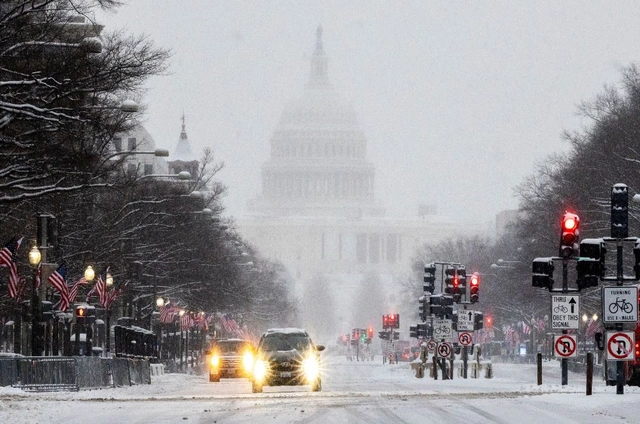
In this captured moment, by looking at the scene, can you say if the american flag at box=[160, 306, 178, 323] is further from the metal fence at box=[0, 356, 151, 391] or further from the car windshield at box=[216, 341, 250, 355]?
the metal fence at box=[0, 356, 151, 391]

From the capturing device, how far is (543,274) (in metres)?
42.3

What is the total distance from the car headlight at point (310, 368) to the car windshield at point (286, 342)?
1.39 ft

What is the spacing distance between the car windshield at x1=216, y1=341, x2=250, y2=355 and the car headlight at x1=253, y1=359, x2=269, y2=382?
19016 millimetres

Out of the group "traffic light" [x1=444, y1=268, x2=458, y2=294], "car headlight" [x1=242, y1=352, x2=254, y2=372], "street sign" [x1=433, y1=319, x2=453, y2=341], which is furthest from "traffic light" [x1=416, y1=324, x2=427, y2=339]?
"traffic light" [x1=444, y1=268, x2=458, y2=294]

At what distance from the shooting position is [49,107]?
3706 cm

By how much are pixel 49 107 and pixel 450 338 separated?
90.4 ft

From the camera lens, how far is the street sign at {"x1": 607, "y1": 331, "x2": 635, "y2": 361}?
37.7 meters

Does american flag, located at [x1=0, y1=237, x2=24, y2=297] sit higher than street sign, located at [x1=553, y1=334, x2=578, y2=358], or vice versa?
american flag, located at [x1=0, y1=237, x2=24, y2=297]

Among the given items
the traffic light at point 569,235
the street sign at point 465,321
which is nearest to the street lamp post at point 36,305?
the street sign at point 465,321

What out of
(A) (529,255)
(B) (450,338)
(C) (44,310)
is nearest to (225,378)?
(B) (450,338)

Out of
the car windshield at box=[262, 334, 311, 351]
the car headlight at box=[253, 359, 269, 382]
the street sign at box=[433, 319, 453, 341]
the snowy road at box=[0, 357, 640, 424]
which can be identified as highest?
the street sign at box=[433, 319, 453, 341]

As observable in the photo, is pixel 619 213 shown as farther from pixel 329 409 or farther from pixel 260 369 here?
pixel 260 369

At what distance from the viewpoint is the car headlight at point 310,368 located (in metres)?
49.4

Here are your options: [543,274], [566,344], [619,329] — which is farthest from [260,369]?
[619,329]
